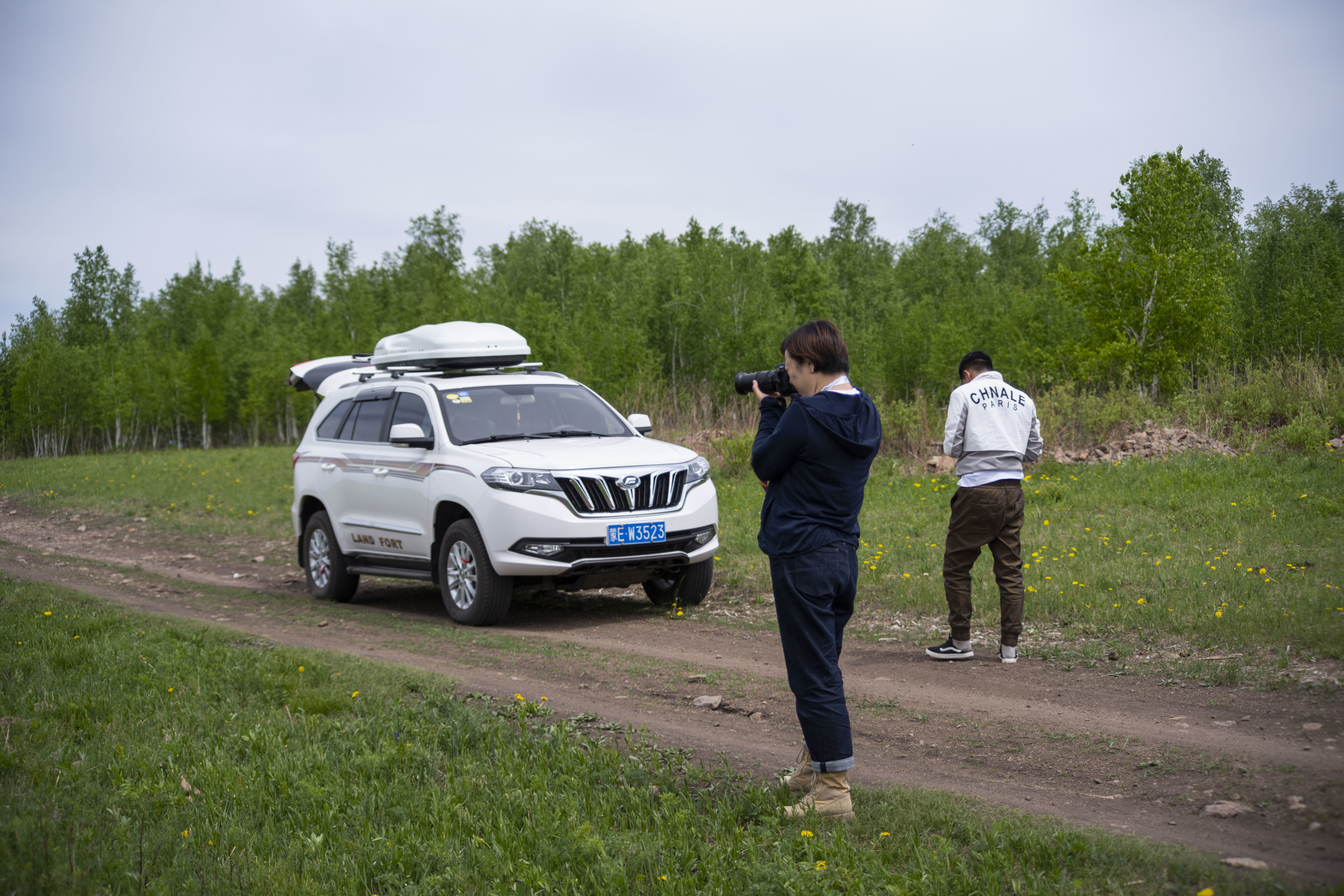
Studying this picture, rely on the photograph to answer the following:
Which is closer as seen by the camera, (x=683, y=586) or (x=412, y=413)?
(x=683, y=586)

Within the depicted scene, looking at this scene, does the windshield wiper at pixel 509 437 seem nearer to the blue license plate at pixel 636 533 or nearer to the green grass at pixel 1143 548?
the blue license plate at pixel 636 533

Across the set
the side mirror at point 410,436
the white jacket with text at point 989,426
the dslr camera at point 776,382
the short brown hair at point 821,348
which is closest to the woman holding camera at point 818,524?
the short brown hair at point 821,348

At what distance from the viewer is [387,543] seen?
9.85 metres

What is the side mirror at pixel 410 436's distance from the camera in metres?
9.16

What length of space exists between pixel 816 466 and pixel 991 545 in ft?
12.3

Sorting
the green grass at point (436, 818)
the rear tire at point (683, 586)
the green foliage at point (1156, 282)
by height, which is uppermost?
the green foliage at point (1156, 282)

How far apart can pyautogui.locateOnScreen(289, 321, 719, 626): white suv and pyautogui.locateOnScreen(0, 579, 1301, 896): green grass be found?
258 centimetres

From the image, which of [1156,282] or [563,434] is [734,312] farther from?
[563,434]

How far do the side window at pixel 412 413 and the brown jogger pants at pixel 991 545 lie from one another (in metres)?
4.94

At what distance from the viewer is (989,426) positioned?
6.96 metres

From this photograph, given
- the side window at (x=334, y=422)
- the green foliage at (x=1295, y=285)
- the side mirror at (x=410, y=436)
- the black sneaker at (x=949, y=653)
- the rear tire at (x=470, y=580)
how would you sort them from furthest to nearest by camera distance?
the green foliage at (x=1295, y=285)
the side window at (x=334, y=422)
the side mirror at (x=410, y=436)
the rear tire at (x=470, y=580)
the black sneaker at (x=949, y=653)

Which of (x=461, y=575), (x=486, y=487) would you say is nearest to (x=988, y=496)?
(x=486, y=487)

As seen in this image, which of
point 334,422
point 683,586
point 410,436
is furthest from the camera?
point 334,422

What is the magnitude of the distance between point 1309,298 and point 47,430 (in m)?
61.6
